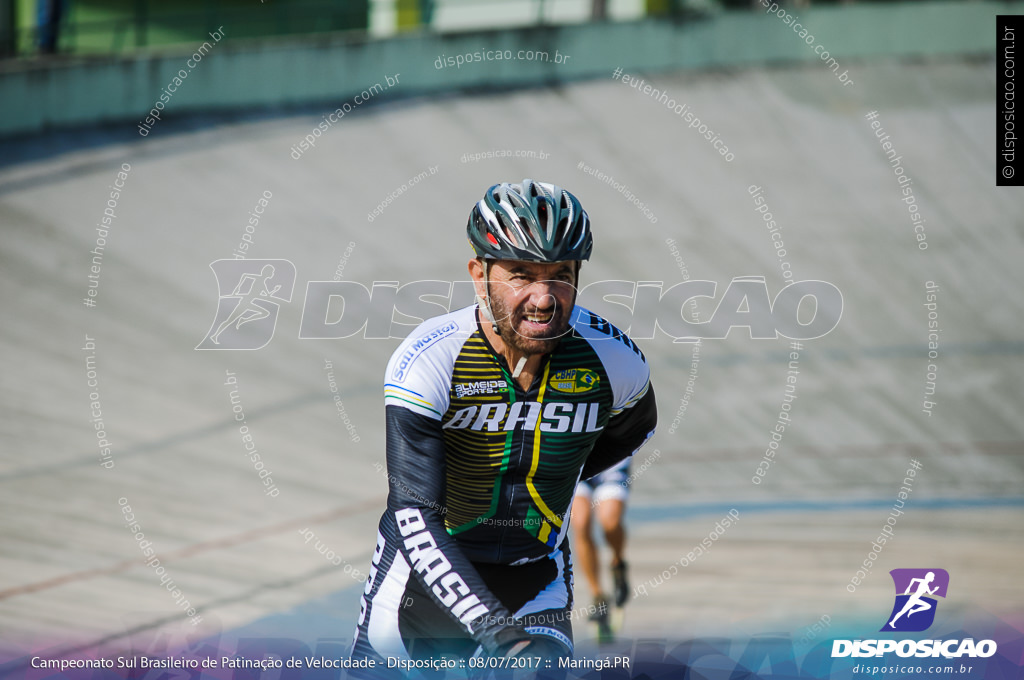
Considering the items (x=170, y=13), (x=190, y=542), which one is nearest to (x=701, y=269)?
(x=190, y=542)

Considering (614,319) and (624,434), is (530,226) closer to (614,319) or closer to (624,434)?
(624,434)

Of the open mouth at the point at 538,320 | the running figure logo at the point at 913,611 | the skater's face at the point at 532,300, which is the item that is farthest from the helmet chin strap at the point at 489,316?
the running figure logo at the point at 913,611

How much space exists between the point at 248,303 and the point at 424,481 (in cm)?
753

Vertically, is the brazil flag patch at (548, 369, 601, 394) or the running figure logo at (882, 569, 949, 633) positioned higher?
the brazil flag patch at (548, 369, 601, 394)

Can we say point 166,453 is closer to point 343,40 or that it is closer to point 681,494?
point 681,494

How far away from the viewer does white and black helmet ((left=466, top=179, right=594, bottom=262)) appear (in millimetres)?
2426

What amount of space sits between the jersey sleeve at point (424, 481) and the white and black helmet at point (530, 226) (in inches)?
12.8

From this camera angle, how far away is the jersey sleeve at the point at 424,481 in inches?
92.5

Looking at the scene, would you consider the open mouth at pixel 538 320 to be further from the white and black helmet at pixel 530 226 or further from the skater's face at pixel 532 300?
the white and black helmet at pixel 530 226

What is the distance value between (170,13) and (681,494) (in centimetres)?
1472

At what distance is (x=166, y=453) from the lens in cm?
793

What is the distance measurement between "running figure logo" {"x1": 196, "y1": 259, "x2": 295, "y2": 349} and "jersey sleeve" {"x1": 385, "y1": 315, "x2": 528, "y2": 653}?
7.22 m
